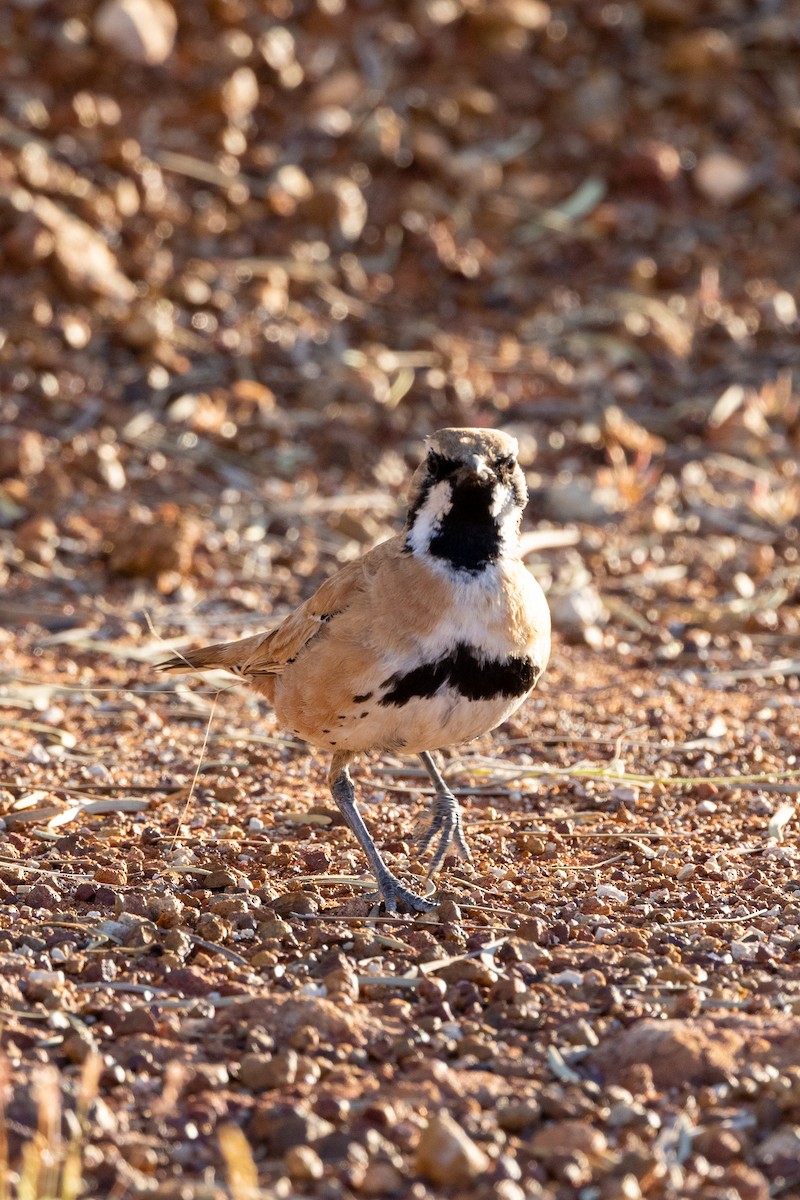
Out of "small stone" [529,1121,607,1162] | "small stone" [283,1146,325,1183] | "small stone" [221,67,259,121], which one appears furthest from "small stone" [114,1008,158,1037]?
"small stone" [221,67,259,121]

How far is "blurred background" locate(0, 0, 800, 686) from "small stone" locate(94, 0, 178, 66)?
0.03 m

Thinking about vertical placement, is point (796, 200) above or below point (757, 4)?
below

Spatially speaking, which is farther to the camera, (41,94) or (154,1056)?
(41,94)

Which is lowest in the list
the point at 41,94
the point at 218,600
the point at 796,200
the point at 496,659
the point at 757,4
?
the point at 218,600

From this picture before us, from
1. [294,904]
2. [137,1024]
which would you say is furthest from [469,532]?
[137,1024]

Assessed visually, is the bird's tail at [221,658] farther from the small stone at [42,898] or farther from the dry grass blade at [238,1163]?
the dry grass blade at [238,1163]

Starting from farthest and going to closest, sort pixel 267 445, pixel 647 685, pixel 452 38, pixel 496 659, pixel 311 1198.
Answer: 1. pixel 452 38
2. pixel 267 445
3. pixel 647 685
4. pixel 496 659
5. pixel 311 1198

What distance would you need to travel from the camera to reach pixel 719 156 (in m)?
11.8

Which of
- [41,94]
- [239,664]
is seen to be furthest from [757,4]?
[239,664]

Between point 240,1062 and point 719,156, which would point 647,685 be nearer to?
point 240,1062

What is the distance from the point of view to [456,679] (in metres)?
4.65

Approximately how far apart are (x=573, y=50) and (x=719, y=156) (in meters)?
1.38

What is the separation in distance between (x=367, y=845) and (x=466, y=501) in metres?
1.09

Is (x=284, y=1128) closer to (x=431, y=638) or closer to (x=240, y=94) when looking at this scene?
(x=431, y=638)
